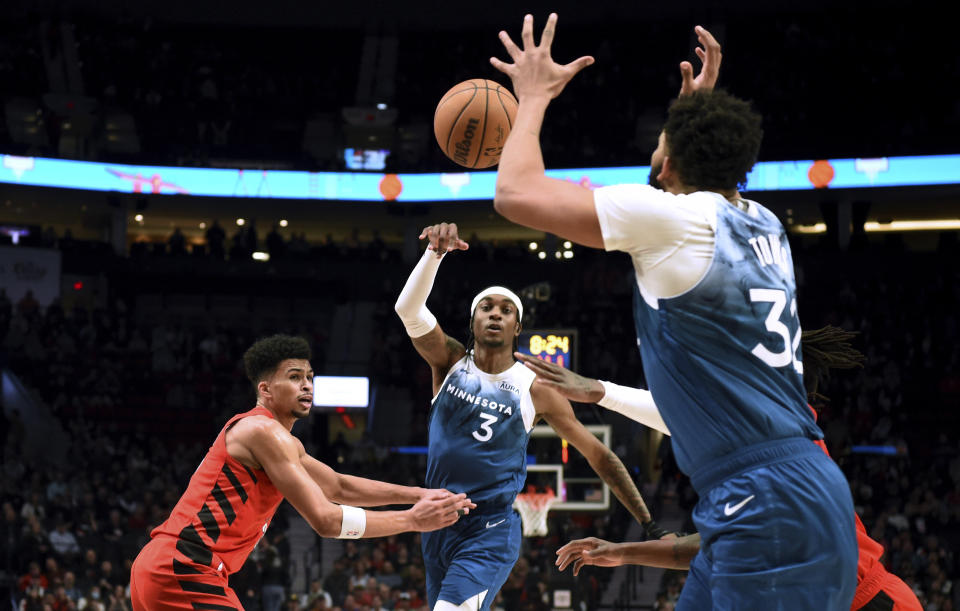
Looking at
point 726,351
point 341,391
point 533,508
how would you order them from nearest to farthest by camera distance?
1. point 726,351
2. point 533,508
3. point 341,391

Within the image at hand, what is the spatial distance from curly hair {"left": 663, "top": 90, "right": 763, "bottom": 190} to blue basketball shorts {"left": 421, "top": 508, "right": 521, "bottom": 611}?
313cm

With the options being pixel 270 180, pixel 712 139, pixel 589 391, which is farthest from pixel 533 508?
pixel 270 180

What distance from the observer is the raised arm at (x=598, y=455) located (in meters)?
4.74

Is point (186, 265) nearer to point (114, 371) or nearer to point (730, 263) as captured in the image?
point (114, 371)

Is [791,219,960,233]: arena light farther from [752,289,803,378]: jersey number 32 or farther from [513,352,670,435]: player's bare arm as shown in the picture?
[752,289,803,378]: jersey number 32

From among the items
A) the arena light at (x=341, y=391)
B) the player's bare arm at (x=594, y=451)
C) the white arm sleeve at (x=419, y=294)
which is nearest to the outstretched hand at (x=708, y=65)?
the player's bare arm at (x=594, y=451)

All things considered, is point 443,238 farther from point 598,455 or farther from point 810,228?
point 810,228

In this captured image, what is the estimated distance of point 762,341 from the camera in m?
2.63

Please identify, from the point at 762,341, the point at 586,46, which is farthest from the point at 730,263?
the point at 586,46

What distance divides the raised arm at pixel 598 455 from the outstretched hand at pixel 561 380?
107 cm

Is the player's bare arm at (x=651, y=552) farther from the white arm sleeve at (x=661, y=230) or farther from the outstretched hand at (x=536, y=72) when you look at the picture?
the outstretched hand at (x=536, y=72)

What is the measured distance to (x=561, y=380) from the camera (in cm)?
310

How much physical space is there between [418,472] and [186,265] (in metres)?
10.5

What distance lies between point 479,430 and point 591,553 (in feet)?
5.80
